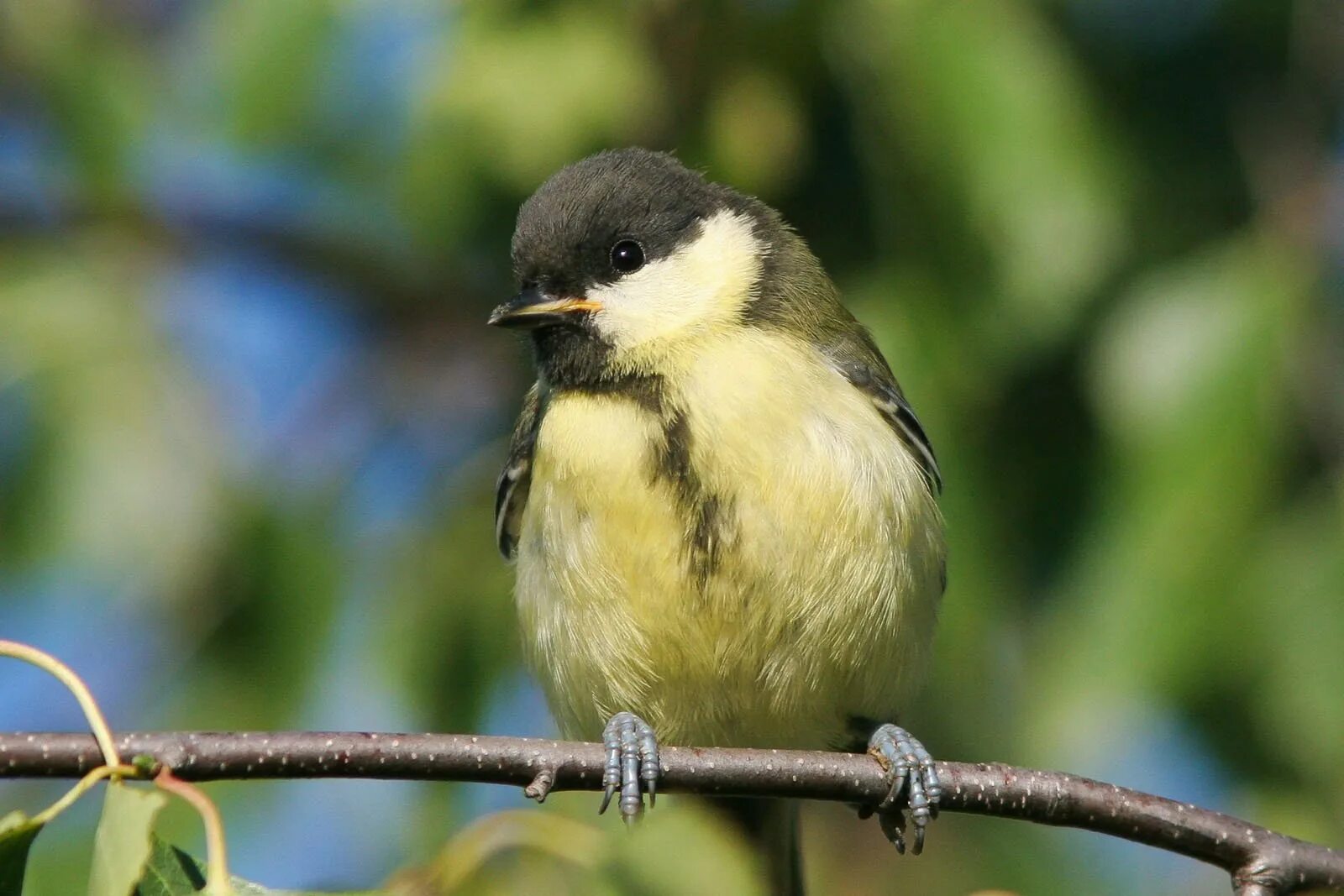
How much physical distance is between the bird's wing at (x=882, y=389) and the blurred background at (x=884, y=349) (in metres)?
0.08

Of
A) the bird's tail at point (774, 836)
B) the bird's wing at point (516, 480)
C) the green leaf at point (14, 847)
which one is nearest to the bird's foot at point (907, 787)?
the bird's tail at point (774, 836)

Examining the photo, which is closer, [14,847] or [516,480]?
[14,847]

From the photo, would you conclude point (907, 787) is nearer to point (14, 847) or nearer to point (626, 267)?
point (626, 267)

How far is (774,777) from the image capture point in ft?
7.23

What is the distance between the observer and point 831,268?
11.3ft

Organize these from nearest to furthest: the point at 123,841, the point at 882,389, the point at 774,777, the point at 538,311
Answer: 1. the point at 123,841
2. the point at 774,777
3. the point at 538,311
4. the point at 882,389

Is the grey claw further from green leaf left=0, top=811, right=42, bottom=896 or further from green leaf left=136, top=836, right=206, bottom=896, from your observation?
green leaf left=0, top=811, right=42, bottom=896

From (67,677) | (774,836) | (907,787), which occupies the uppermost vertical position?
(774,836)

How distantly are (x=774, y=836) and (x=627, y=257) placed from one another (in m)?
1.21

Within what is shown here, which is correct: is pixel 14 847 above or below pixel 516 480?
below

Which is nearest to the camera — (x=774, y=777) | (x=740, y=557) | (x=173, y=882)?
(x=173, y=882)

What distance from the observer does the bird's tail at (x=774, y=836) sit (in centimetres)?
318

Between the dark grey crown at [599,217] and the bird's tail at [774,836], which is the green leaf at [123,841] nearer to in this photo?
the dark grey crown at [599,217]

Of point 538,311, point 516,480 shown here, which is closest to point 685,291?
point 538,311
